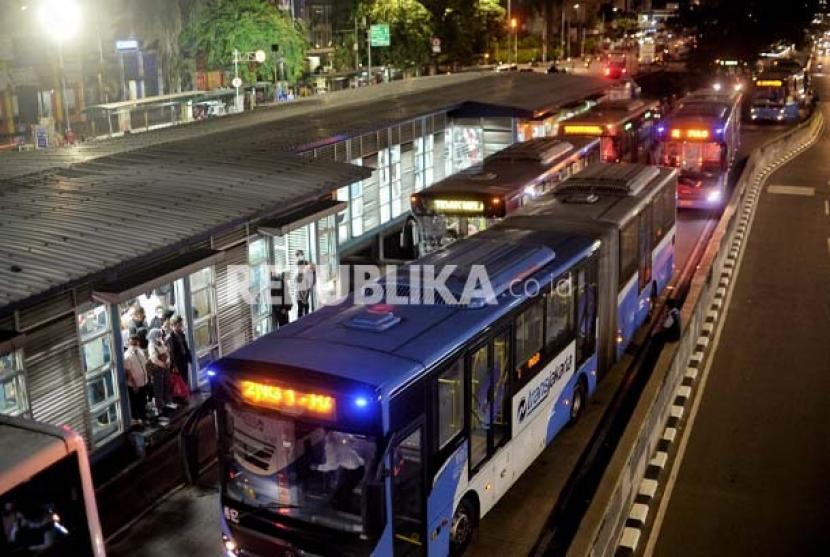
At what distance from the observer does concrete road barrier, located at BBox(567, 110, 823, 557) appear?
8523 mm


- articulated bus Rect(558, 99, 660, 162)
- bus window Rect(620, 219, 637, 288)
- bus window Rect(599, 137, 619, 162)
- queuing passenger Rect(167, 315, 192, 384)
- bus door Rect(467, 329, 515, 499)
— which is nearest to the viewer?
bus door Rect(467, 329, 515, 499)

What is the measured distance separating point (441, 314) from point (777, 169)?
32150 millimetres

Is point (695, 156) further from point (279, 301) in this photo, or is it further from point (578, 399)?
point (578, 399)

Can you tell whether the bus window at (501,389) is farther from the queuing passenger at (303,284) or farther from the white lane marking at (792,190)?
the white lane marking at (792,190)

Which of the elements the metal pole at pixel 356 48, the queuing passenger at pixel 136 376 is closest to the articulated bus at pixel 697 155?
the queuing passenger at pixel 136 376

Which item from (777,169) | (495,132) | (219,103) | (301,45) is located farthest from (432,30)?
(495,132)

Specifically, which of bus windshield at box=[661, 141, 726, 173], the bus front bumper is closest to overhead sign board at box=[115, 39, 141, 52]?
bus windshield at box=[661, 141, 726, 173]

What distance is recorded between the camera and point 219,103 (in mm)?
36219

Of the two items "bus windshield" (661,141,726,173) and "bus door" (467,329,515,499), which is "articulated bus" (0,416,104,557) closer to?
"bus door" (467,329,515,499)

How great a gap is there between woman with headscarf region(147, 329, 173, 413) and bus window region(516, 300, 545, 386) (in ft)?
18.4

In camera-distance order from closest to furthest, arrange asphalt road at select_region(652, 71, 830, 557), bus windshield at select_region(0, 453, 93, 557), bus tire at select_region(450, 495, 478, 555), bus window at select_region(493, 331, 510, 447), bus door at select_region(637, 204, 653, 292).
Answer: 1. bus windshield at select_region(0, 453, 93, 557)
2. bus tire at select_region(450, 495, 478, 555)
3. bus window at select_region(493, 331, 510, 447)
4. asphalt road at select_region(652, 71, 830, 557)
5. bus door at select_region(637, 204, 653, 292)

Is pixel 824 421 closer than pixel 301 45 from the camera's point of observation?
Yes

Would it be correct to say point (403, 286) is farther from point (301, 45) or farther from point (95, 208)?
point (301, 45)

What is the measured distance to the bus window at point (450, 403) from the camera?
28.2ft
